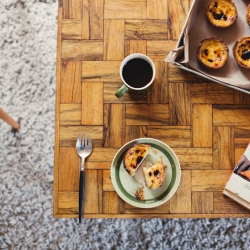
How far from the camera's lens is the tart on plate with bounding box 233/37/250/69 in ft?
2.65

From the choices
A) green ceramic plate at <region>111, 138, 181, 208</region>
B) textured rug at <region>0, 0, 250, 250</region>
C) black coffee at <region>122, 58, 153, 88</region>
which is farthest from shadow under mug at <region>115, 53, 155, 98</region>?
textured rug at <region>0, 0, 250, 250</region>

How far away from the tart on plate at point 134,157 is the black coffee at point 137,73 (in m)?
0.13

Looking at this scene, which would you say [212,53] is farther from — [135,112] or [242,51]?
[135,112]

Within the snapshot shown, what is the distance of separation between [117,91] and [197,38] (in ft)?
0.73

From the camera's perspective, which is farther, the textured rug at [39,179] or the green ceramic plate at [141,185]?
the textured rug at [39,179]

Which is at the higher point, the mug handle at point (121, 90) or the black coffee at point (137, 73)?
the black coffee at point (137, 73)

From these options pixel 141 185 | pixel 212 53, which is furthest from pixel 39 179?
pixel 212 53

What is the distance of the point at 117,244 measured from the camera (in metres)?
1.25

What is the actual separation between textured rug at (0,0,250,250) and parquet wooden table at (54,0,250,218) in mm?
454

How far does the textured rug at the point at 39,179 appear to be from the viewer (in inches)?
49.1

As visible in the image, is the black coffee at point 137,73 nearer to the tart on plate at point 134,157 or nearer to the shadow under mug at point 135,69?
the shadow under mug at point 135,69

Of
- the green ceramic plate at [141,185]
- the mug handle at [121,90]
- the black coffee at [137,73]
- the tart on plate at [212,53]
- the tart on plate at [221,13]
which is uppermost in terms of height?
the tart on plate at [221,13]

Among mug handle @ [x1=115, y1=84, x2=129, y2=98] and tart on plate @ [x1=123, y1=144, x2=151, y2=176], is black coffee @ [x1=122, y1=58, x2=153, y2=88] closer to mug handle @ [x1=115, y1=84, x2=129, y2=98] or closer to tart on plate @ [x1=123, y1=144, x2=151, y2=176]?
mug handle @ [x1=115, y1=84, x2=129, y2=98]

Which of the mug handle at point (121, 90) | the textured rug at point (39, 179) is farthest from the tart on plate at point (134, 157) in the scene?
the textured rug at point (39, 179)
